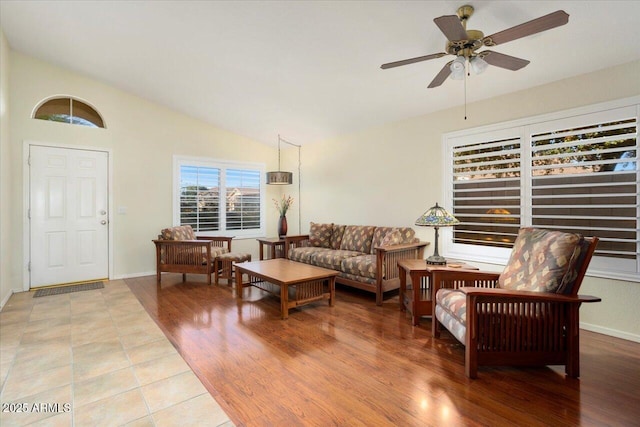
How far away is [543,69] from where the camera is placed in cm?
311

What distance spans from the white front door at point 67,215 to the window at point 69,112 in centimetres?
46

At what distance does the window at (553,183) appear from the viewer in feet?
9.48

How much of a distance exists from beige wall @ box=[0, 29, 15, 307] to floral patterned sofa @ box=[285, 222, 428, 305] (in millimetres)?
3694

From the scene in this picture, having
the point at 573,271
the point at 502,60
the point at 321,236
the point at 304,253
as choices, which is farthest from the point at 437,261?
the point at 321,236

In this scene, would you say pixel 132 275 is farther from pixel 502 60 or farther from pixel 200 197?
pixel 502 60

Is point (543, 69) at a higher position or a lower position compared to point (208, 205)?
higher

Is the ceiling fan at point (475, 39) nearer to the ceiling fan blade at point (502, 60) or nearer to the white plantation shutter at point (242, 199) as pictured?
the ceiling fan blade at point (502, 60)

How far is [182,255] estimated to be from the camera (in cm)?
488

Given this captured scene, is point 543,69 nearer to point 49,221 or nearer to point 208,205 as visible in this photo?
point 208,205

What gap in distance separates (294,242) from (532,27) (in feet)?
14.7

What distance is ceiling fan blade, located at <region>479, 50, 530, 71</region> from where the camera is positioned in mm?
2297

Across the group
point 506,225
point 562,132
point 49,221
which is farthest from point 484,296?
point 49,221

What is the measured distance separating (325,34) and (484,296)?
8.89ft

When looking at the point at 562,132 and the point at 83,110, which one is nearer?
the point at 562,132
